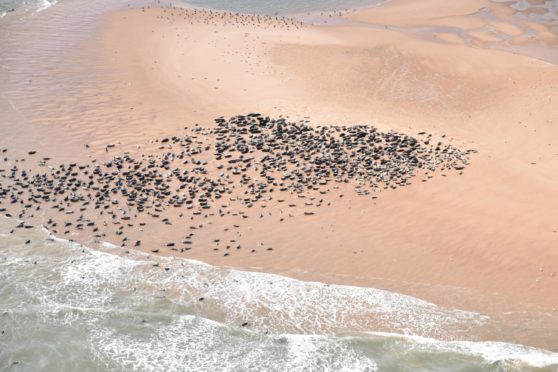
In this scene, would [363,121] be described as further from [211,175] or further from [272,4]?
[272,4]

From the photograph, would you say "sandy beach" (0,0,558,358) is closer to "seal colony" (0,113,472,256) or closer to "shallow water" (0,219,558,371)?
"seal colony" (0,113,472,256)

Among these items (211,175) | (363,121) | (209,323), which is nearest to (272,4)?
(363,121)

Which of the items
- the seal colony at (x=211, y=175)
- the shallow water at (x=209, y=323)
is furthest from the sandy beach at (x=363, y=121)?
the shallow water at (x=209, y=323)

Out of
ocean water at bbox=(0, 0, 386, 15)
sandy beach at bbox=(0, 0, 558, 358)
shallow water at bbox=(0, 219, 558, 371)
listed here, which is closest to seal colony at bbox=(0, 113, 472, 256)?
sandy beach at bbox=(0, 0, 558, 358)

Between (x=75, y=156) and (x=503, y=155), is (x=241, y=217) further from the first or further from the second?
(x=503, y=155)

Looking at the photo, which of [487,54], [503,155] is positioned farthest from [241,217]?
[487,54]

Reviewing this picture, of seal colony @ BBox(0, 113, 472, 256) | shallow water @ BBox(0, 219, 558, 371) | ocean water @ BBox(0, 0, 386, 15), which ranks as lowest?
shallow water @ BBox(0, 219, 558, 371)
